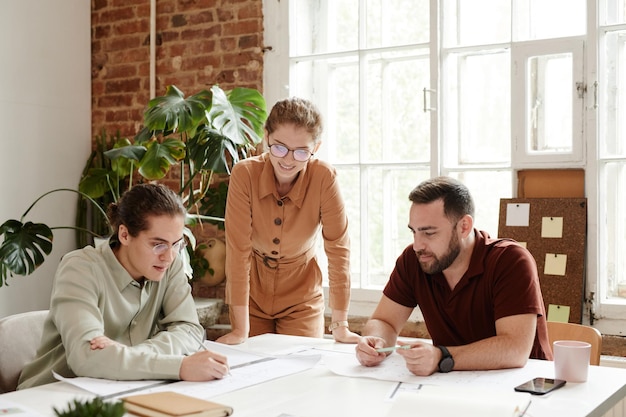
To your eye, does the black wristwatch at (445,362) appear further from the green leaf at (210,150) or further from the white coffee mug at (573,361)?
the green leaf at (210,150)

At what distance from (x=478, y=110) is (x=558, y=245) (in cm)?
79

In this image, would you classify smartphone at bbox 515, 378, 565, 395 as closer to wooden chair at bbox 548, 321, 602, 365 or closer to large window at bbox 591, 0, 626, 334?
wooden chair at bbox 548, 321, 602, 365

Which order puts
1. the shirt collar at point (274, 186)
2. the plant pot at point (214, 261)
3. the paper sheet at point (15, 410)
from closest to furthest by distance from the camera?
the paper sheet at point (15, 410), the shirt collar at point (274, 186), the plant pot at point (214, 261)

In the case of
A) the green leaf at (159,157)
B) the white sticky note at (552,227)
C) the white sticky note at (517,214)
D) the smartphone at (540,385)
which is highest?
the green leaf at (159,157)

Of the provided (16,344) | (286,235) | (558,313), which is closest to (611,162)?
(558,313)

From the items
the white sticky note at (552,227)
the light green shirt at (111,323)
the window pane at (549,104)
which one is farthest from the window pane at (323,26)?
the light green shirt at (111,323)

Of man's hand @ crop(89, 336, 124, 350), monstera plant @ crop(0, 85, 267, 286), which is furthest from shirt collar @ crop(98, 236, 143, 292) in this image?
monstera plant @ crop(0, 85, 267, 286)

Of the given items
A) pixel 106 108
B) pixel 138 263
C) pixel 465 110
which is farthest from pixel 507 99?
pixel 106 108

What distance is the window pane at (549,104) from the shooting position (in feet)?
11.4

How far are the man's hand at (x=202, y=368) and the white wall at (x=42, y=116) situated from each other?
2.74 metres

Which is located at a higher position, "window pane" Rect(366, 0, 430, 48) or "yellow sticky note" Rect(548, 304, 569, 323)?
"window pane" Rect(366, 0, 430, 48)

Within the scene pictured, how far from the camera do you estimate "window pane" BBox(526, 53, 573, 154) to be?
3.47 metres

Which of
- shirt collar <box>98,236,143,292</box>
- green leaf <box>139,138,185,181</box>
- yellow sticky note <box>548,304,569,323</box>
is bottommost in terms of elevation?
yellow sticky note <box>548,304,569,323</box>

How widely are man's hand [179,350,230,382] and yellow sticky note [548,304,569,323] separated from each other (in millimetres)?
1922
